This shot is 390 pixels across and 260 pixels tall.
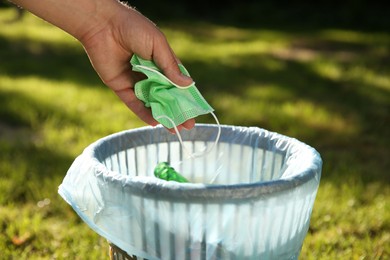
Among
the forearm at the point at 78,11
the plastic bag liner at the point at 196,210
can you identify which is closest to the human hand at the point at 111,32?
the forearm at the point at 78,11

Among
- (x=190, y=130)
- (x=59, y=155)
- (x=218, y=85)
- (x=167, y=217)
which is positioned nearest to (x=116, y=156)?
(x=190, y=130)

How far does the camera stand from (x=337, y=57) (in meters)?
4.75

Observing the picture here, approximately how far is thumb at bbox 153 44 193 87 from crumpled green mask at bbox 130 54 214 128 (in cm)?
A: 1

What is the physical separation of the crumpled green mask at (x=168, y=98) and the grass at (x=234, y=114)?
1.96ft

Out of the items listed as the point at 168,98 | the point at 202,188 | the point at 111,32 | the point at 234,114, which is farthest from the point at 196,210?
the point at 234,114

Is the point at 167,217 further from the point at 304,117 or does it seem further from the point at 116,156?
the point at 304,117

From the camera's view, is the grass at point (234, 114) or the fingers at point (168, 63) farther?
the grass at point (234, 114)

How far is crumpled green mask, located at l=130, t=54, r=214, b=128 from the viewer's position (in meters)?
1.46

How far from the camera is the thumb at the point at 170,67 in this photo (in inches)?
56.3

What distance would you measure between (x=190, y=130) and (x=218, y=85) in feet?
7.19

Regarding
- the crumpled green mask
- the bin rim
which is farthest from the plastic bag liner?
the crumpled green mask

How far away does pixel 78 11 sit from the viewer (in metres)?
1.47

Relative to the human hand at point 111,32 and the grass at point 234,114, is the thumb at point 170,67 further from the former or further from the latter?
the grass at point 234,114

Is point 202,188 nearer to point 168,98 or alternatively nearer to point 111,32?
point 168,98
